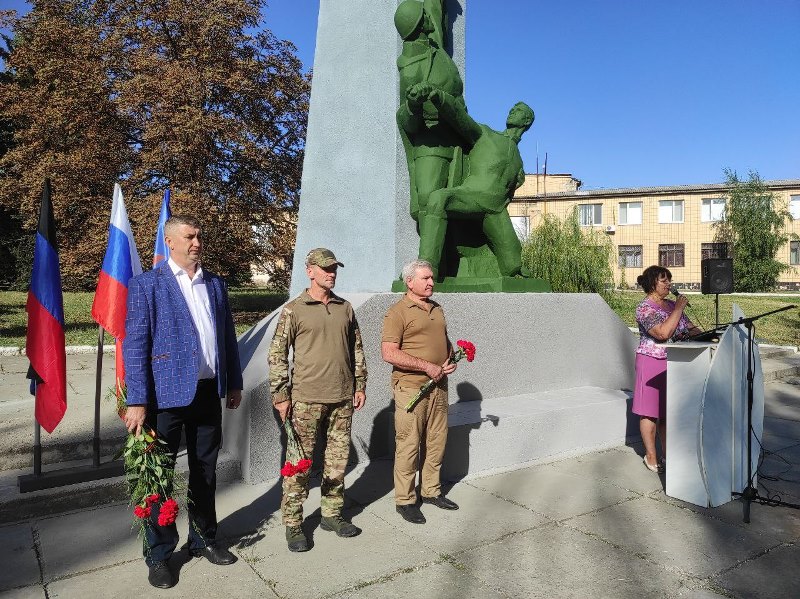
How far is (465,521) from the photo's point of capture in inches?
145

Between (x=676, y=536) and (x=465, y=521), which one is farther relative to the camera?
(x=465, y=521)

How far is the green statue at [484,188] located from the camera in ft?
18.9

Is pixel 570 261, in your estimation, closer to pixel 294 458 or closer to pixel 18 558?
pixel 294 458

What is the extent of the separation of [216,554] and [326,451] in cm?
75

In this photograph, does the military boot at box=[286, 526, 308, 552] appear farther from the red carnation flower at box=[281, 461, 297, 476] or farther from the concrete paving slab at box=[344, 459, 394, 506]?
the concrete paving slab at box=[344, 459, 394, 506]

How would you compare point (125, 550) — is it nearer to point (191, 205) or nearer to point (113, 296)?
point (113, 296)

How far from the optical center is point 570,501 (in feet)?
13.4

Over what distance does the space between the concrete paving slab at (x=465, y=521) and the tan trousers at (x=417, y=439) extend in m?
0.15

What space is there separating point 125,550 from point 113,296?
183cm

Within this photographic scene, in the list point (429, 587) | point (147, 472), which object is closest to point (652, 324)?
point (429, 587)

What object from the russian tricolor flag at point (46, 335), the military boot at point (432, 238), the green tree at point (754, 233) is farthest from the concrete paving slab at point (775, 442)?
the green tree at point (754, 233)

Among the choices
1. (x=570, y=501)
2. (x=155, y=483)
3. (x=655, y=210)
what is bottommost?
(x=570, y=501)

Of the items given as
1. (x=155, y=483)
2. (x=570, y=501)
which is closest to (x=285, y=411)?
(x=155, y=483)

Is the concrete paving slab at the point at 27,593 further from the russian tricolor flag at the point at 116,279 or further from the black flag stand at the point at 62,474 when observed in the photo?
the russian tricolor flag at the point at 116,279
